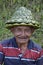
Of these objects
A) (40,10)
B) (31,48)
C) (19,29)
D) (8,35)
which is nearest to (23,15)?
(19,29)

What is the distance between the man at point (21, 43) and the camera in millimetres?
3455

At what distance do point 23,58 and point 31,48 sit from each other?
0.14 metres

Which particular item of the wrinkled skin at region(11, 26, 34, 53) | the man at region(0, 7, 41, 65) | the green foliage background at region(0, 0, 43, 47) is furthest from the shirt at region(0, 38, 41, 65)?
the green foliage background at region(0, 0, 43, 47)

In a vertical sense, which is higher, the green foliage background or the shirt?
the green foliage background

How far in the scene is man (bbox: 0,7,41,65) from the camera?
346cm

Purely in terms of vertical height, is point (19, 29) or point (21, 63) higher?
point (19, 29)

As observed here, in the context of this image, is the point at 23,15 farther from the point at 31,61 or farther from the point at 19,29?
the point at 31,61

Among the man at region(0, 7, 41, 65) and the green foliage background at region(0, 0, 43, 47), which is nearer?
the man at region(0, 7, 41, 65)

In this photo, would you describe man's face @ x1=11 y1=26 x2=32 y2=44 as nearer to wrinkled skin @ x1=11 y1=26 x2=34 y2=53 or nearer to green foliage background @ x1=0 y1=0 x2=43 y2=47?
wrinkled skin @ x1=11 y1=26 x2=34 y2=53

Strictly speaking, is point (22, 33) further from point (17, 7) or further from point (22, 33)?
point (17, 7)

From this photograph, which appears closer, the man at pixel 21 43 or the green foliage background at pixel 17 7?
the man at pixel 21 43

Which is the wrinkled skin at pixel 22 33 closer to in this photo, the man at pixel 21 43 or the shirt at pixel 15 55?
the man at pixel 21 43

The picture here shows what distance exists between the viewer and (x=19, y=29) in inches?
137

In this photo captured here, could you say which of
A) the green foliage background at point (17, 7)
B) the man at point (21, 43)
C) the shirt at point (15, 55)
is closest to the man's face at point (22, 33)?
the man at point (21, 43)
